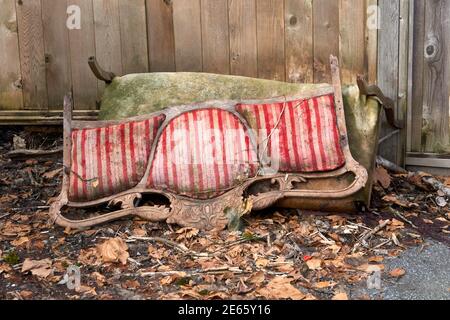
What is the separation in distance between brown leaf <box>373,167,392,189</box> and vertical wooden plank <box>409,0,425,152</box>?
1.51 feet

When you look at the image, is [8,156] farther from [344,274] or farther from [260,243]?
[344,274]

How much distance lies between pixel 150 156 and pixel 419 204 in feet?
6.02

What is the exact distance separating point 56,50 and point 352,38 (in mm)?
2291

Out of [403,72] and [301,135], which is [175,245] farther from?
[403,72]

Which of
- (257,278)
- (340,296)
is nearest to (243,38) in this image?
(257,278)

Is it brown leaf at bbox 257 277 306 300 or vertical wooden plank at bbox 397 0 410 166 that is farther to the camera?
vertical wooden plank at bbox 397 0 410 166

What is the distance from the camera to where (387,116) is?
446cm

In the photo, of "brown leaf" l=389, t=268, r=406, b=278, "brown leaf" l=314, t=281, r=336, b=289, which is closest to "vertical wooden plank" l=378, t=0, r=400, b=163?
"brown leaf" l=389, t=268, r=406, b=278

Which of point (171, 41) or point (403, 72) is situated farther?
point (171, 41)

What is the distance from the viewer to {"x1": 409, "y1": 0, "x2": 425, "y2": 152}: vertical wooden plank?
448 centimetres

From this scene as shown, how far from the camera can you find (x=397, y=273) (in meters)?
3.15

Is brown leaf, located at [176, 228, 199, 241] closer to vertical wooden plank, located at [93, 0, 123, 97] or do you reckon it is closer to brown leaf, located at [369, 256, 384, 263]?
brown leaf, located at [369, 256, 384, 263]

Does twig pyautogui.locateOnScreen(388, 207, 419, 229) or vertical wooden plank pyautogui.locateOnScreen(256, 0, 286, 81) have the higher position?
vertical wooden plank pyautogui.locateOnScreen(256, 0, 286, 81)

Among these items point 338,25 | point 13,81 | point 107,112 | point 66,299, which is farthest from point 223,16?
point 66,299
